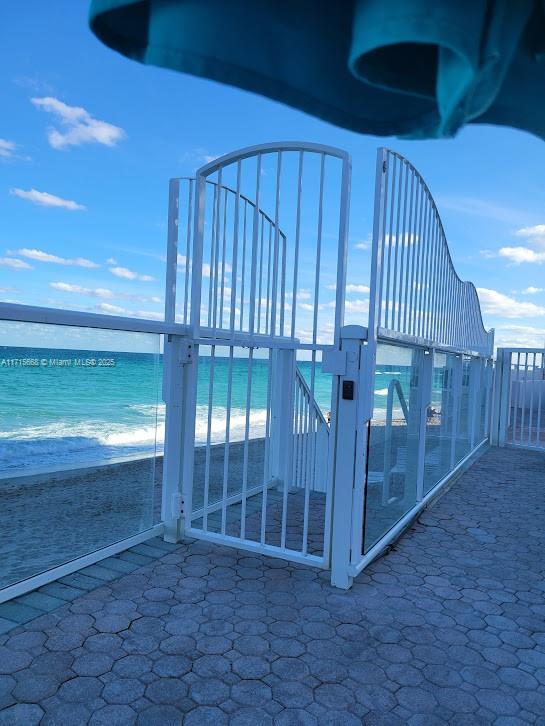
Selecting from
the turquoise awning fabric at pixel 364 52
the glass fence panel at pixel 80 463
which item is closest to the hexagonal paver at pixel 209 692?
the glass fence panel at pixel 80 463

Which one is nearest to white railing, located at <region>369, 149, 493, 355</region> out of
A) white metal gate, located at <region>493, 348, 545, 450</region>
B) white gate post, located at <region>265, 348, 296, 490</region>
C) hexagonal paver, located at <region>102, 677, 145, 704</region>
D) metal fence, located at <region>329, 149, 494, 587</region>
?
metal fence, located at <region>329, 149, 494, 587</region>

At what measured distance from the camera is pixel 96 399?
4.93 metres

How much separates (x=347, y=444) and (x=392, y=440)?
0.84m

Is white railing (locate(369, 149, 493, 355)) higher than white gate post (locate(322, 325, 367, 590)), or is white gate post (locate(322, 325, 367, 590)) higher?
white railing (locate(369, 149, 493, 355))

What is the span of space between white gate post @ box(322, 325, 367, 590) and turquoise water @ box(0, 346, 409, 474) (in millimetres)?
319

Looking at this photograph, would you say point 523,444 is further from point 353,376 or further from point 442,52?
point 442,52

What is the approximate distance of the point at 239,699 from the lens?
1972 millimetres

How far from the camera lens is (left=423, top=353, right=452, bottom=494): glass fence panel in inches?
184

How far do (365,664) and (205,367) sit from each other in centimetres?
209

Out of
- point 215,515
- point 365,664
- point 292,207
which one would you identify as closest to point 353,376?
point 292,207

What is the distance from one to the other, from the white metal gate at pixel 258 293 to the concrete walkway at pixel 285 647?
433 millimetres

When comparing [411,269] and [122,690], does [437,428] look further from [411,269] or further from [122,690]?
[122,690]

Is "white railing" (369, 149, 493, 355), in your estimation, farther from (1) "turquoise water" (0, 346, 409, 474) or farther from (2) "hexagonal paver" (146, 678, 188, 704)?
(2) "hexagonal paver" (146, 678, 188, 704)

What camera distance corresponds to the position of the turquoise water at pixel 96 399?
355 cm
